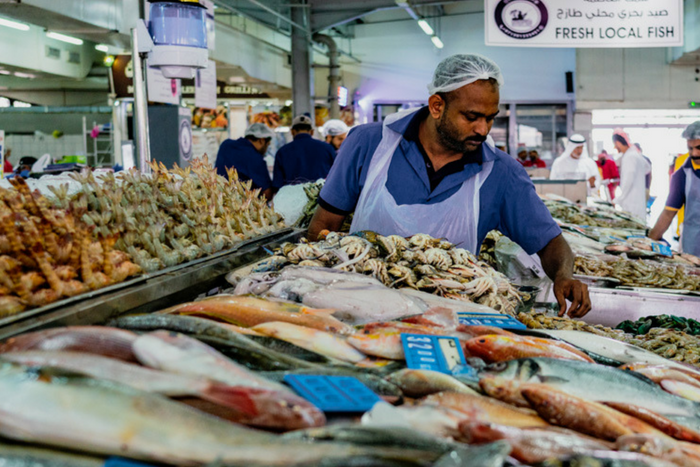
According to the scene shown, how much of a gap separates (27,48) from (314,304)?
623 inches

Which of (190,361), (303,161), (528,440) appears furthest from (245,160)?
(528,440)

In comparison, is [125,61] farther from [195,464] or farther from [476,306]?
[195,464]

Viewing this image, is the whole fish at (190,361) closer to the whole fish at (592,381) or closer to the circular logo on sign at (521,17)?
the whole fish at (592,381)

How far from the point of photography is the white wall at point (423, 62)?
18953mm

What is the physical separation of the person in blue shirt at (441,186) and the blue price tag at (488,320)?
3.97ft

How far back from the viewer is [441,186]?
347cm

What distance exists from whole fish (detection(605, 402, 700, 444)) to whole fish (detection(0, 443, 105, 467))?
1.19m

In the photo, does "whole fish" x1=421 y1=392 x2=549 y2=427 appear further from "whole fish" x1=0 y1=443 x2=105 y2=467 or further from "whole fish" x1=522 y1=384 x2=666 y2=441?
"whole fish" x1=0 y1=443 x2=105 y2=467

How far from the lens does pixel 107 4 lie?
329 inches

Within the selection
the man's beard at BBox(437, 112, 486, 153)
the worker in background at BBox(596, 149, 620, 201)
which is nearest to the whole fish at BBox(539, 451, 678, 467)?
the man's beard at BBox(437, 112, 486, 153)

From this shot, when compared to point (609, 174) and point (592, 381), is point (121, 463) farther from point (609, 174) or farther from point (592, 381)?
point (609, 174)

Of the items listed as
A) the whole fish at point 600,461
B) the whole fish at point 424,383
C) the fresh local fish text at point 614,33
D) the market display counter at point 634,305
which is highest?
the fresh local fish text at point 614,33

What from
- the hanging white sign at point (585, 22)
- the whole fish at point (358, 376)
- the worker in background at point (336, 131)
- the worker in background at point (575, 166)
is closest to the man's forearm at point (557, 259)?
the whole fish at point (358, 376)

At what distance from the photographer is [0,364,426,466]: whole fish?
108 centimetres
